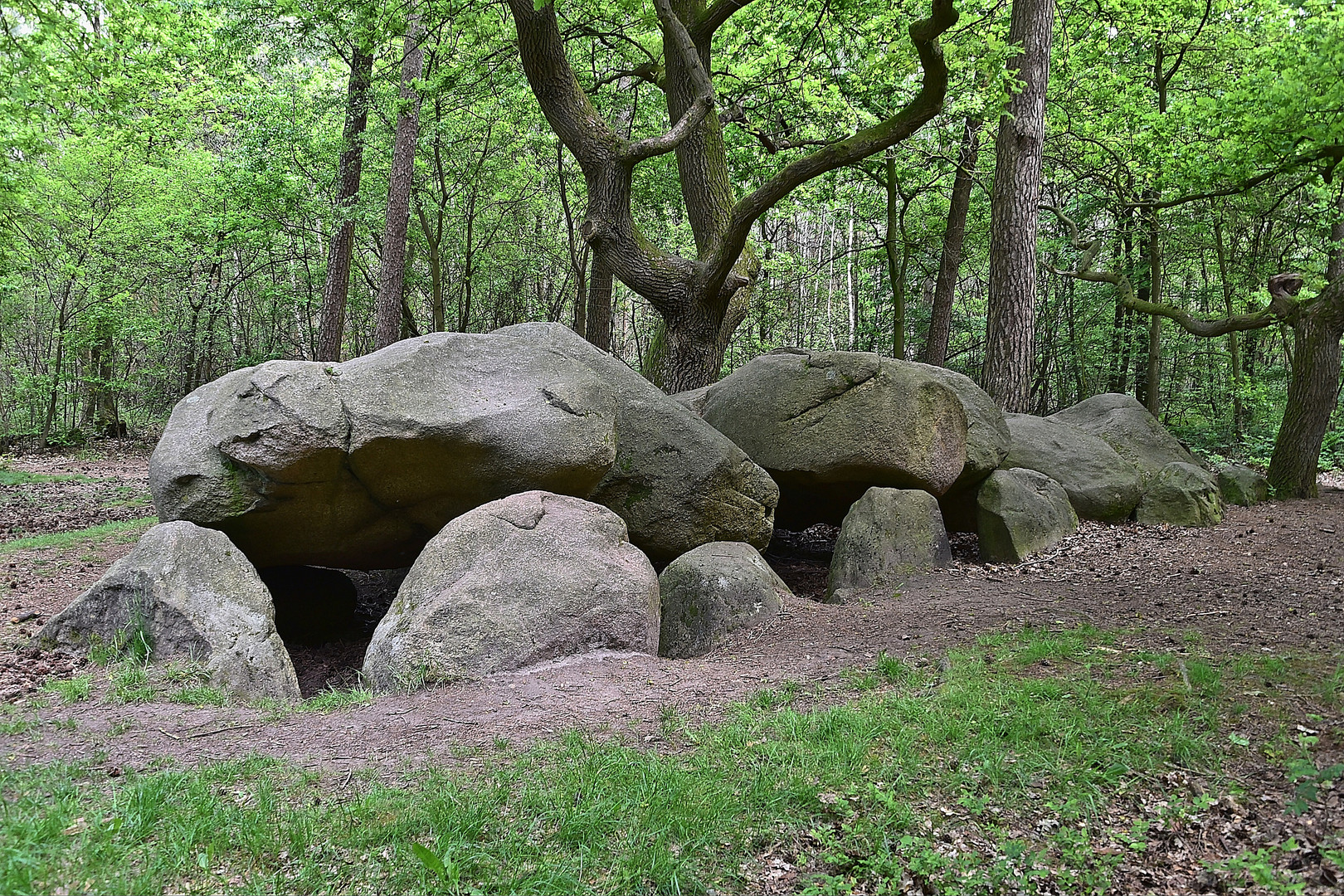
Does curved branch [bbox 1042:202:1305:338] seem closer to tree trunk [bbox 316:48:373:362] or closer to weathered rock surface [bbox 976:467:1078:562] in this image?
weathered rock surface [bbox 976:467:1078:562]

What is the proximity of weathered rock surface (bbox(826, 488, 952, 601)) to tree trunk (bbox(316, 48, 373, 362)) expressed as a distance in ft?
37.6

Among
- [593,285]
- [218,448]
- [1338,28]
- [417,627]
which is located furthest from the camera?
[593,285]

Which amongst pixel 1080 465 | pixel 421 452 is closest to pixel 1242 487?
A: pixel 1080 465

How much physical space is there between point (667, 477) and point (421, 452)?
2368mm

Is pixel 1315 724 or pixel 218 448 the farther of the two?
A: pixel 218 448

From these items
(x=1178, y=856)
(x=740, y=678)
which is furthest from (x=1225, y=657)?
(x=740, y=678)

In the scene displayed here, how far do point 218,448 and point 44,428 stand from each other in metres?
16.9

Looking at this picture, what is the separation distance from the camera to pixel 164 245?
19516 millimetres

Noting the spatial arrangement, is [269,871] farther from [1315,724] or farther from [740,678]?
[1315,724]

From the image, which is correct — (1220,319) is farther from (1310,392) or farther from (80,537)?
(80,537)

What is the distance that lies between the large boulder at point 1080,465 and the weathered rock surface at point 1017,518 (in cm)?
76

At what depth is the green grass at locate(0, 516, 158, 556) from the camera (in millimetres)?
9242

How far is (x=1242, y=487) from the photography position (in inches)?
411

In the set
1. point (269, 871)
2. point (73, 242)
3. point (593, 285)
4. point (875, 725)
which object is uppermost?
point (73, 242)
